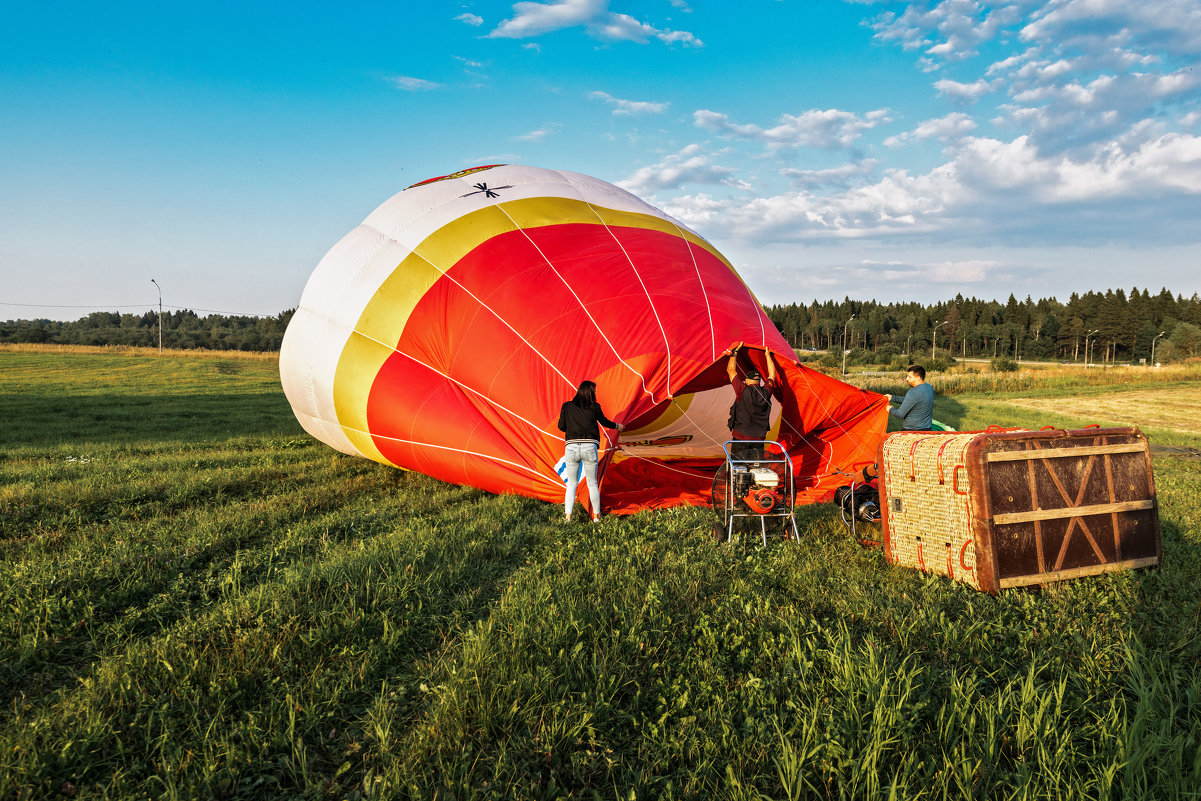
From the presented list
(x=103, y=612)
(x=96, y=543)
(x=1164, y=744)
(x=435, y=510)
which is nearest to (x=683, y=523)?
(x=435, y=510)

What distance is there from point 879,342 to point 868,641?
4906 inches

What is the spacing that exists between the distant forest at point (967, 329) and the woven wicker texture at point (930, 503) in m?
64.8

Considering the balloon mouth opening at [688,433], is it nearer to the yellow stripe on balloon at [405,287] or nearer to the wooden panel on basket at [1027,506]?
the yellow stripe on balloon at [405,287]

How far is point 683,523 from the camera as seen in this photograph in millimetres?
5609

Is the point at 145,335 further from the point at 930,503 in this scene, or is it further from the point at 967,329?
the point at 967,329

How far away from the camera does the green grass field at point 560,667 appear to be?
234 centimetres

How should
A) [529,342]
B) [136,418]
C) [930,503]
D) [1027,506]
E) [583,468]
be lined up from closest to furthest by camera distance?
1. [1027,506]
2. [930,503]
3. [583,468]
4. [529,342]
5. [136,418]

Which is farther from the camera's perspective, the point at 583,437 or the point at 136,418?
the point at 136,418

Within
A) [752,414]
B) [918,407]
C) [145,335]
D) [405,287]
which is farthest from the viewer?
[145,335]

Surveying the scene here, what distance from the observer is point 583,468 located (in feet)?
19.2

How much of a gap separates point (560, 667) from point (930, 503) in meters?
2.86

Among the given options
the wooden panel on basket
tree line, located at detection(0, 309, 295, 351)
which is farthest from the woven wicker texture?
tree line, located at detection(0, 309, 295, 351)

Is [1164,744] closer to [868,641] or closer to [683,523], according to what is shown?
[868,641]

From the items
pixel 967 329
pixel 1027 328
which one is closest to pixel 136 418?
pixel 967 329
